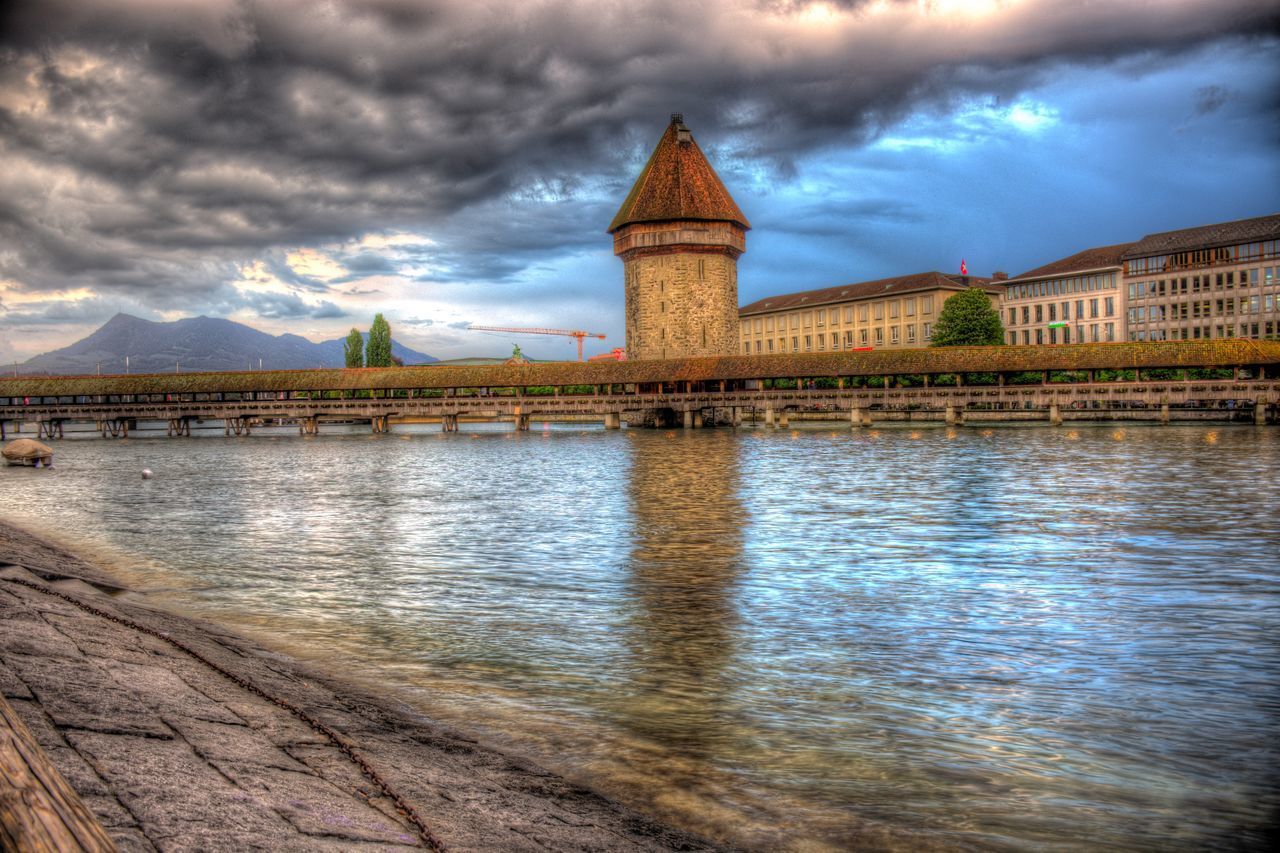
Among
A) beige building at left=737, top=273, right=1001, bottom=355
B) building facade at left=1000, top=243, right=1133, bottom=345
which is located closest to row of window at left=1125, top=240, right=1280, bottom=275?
building facade at left=1000, top=243, right=1133, bottom=345

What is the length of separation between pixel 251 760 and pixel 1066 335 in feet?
244

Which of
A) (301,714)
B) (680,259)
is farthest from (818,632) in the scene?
(680,259)

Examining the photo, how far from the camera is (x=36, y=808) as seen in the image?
1.72 meters

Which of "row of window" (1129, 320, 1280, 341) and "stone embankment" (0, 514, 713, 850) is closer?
"stone embankment" (0, 514, 713, 850)

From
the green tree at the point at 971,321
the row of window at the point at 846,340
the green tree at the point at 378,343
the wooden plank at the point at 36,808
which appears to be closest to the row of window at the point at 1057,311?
the row of window at the point at 846,340

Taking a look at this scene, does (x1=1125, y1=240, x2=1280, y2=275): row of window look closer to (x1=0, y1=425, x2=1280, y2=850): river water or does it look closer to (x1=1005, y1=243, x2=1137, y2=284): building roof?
(x1=1005, y1=243, x2=1137, y2=284): building roof

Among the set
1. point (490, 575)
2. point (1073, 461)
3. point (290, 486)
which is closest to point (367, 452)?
point (290, 486)

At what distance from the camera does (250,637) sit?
Answer: 7.20 meters

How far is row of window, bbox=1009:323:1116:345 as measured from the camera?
220ft

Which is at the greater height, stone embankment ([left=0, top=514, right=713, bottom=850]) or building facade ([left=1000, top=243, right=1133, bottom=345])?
building facade ([left=1000, top=243, right=1133, bottom=345])

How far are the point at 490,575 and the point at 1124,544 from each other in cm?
739

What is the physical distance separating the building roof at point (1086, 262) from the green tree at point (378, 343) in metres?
50.2

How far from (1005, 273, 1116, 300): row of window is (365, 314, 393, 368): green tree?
49984mm

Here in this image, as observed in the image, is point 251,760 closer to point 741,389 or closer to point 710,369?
point 710,369
